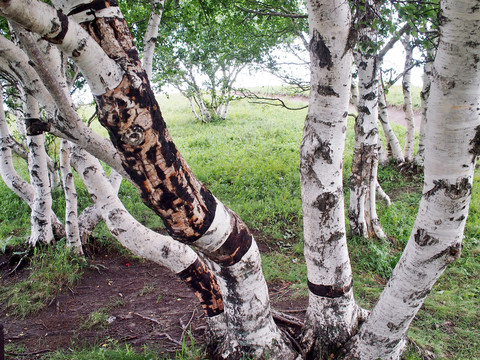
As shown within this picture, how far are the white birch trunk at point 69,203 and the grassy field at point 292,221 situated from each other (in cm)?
76

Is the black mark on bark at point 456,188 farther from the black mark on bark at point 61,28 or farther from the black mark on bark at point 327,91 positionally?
the black mark on bark at point 61,28

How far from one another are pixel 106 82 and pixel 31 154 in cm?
449

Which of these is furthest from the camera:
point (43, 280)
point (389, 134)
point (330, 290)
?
point (389, 134)

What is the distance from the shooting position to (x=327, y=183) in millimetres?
2818

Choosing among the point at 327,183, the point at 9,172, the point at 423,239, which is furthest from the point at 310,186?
the point at 9,172

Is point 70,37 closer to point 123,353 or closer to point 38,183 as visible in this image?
point 123,353

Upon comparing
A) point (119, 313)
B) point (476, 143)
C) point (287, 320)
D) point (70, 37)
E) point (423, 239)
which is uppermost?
point (70, 37)

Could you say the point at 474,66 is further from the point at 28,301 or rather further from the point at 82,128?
the point at 28,301

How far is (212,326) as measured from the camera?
3635mm

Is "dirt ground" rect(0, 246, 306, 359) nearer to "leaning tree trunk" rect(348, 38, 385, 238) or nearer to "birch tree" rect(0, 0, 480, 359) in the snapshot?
"birch tree" rect(0, 0, 480, 359)

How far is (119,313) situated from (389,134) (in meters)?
7.76

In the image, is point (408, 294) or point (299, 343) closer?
point (408, 294)

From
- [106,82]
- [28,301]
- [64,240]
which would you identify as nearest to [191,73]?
[64,240]

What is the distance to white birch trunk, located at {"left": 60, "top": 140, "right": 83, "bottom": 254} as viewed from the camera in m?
5.54
